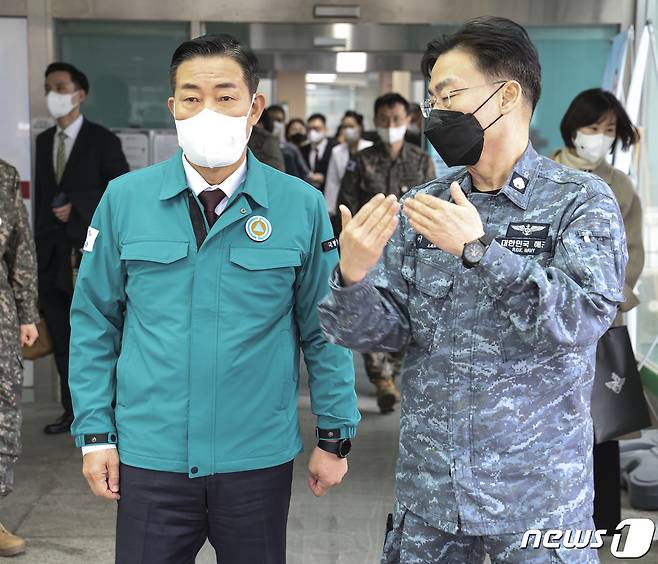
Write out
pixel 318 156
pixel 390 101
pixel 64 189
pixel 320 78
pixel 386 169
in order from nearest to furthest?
1. pixel 64 189
2. pixel 386 169
3. pixel 390 101
4. pixel 318 156
5. pixel 320 78

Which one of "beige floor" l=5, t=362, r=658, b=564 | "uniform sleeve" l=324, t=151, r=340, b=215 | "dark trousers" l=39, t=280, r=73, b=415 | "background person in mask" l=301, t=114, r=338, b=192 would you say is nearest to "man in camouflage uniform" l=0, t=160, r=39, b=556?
"beige floor" l=5, t=362, r=658, b=564

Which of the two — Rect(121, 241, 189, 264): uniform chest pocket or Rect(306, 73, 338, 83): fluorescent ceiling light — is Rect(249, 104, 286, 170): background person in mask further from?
Rect(306, 73, 338, 83): fluorescent ceiling light

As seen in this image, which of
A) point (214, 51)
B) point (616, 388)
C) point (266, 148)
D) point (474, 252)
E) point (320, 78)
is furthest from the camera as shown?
point (320, 78)

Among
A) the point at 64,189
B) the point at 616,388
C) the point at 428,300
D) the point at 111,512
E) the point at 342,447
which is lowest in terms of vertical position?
the point at 111,512

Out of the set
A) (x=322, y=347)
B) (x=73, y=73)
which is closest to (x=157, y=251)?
(x=322, y=347)

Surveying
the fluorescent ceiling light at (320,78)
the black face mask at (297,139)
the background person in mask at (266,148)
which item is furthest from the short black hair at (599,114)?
the fluorescent ceiling light at (320,78)

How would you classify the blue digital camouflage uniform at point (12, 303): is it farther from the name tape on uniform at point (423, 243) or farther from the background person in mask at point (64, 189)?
the name tape on uniform at point (423, 243)

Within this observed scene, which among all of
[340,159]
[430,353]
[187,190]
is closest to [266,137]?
[340,159]

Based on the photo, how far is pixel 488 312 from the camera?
6.72ft

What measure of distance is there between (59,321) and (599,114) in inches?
132

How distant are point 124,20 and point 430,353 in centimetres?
540

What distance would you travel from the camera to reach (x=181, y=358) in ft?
7.77

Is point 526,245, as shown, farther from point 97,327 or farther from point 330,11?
point 330,11

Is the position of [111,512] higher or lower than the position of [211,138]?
lower
